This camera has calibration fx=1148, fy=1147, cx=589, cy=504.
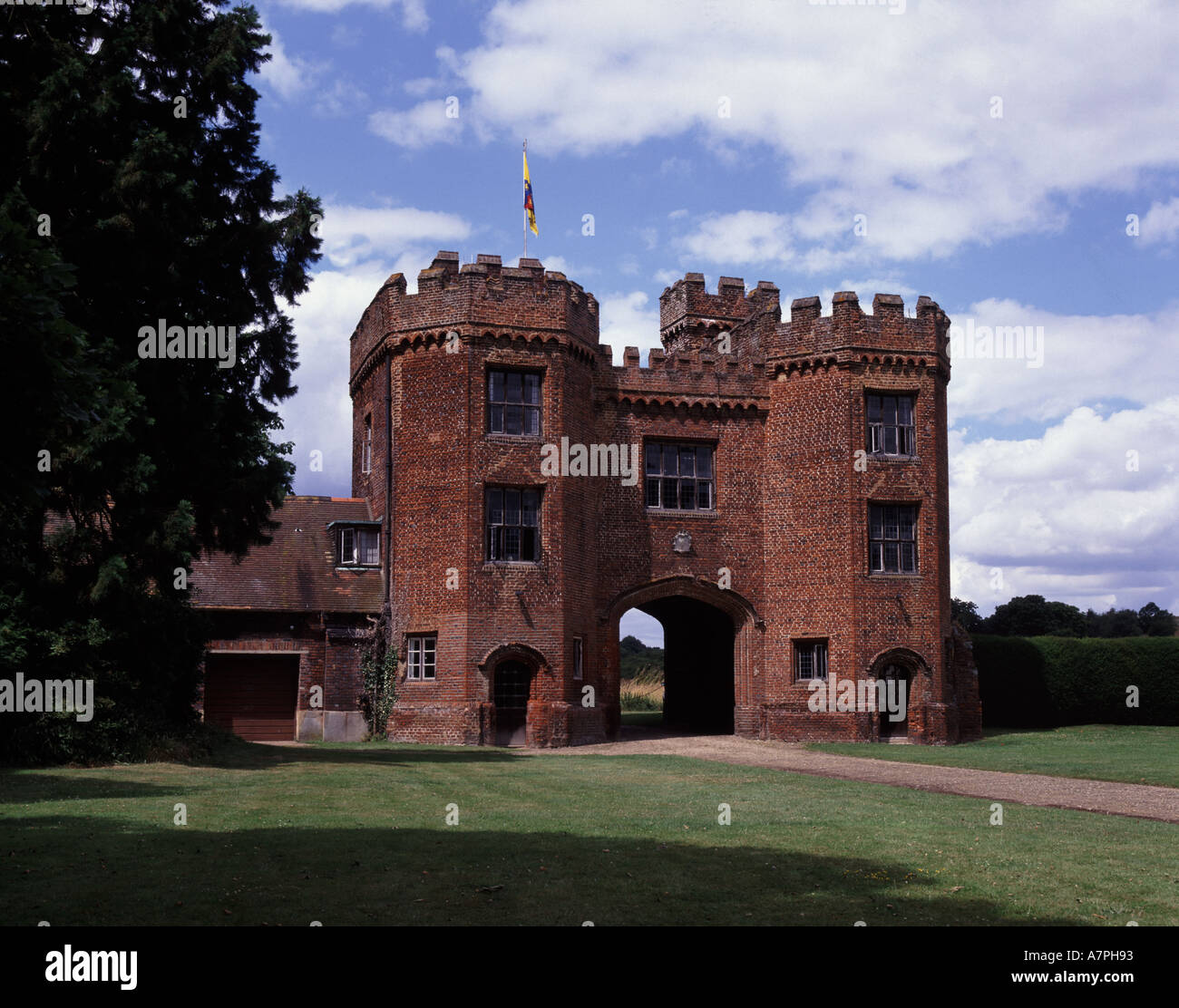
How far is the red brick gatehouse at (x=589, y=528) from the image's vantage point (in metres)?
29.0

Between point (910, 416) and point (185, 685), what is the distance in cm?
2068

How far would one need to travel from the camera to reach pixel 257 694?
100 feet

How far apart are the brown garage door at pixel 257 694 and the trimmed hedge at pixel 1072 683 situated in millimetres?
22889

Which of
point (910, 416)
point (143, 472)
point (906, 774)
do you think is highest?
point (910, 416)

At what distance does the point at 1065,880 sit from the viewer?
29.9 ft

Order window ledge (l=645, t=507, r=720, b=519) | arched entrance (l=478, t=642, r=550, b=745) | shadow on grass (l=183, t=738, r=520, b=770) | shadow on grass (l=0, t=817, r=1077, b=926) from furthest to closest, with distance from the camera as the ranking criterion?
1. window ledge (l=645, t=507, r=720, b=519)
2. arched entrance (l=478, t=642, r=550, b=745)
3. shadow on grass (l=183, t=738, r=520, b=770)
4. shadow on grass (l=0, t=817, r=1077, b=926)

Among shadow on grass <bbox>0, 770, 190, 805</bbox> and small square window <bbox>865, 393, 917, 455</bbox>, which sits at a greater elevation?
small square window <bbox>865, 393, 917, 455</bbox>

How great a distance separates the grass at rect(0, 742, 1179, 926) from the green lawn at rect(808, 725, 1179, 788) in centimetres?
637

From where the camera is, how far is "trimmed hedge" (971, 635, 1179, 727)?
39.2 metres

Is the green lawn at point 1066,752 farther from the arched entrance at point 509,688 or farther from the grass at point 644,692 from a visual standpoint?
the grass at point 644,692

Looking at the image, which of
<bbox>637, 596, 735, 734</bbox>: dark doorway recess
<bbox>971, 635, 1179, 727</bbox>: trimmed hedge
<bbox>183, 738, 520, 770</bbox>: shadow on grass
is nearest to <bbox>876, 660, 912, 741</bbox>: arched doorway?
<bbox>637, 596, 735, 734</bbox>: dark doorway recess

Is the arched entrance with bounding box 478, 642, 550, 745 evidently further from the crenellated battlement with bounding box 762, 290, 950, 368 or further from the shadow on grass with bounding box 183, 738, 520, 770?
the crenellated battlement with bounding box 762, 290, 950, 368
